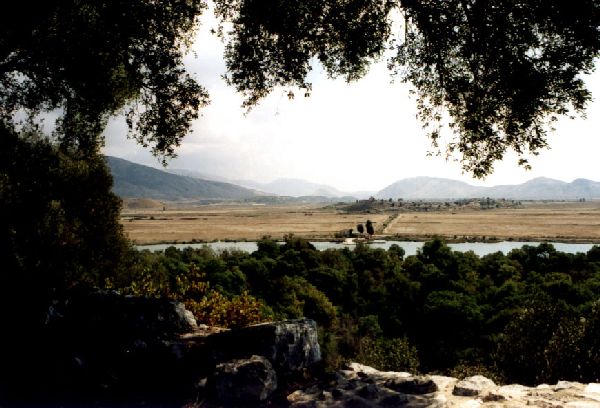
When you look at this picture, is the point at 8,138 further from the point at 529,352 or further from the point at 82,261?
the point at 529,352

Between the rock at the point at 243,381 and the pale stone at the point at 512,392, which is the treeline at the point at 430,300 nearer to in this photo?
the rock at the point at 243,381

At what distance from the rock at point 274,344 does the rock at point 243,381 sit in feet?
1.34

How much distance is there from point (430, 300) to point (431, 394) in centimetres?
4047

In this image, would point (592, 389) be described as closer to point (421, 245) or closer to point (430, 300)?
point (430, 300)

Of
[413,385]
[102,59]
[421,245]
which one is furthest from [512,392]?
[421,245]

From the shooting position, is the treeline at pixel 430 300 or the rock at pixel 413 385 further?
the treeline at pixel 430 300

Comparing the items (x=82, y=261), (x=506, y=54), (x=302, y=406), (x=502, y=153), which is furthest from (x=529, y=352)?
(x=82, y=261)

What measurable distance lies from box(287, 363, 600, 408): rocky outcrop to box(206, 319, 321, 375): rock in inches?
24.3

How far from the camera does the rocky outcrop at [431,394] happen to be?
7.10 metres

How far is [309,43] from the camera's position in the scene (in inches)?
453

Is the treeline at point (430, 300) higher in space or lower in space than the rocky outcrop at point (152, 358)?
lower

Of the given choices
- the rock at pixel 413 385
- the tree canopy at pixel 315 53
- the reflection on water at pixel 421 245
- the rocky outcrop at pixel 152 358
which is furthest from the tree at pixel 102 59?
the reflection on water at pixel 421 245

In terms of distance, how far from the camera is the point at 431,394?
750 centimetres

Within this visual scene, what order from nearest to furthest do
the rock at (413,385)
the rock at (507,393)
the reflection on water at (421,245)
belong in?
the rock at (507,393), the rock at (413,385), the reflection on water at (421,245)
